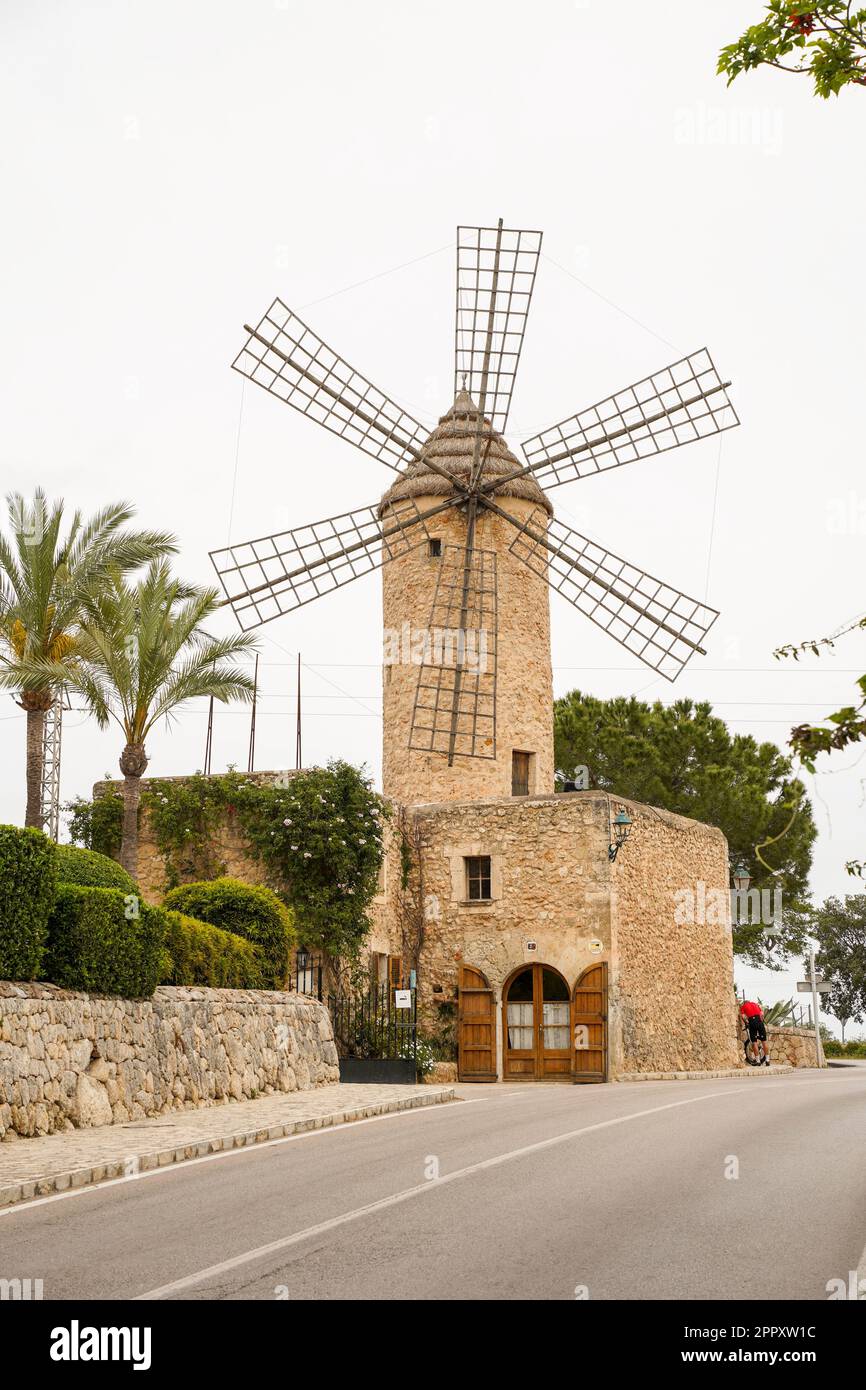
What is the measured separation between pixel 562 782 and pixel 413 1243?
2918cm

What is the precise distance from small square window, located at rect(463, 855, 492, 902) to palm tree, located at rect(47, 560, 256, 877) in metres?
5.34

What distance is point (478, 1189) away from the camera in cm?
888

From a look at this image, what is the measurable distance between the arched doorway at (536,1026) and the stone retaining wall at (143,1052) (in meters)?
4.84

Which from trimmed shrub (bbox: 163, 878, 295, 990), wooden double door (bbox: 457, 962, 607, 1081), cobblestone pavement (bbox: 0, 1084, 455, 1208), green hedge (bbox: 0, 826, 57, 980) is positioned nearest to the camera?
cobblestone pavement (bbox: 0, 1084, 455, 1208)

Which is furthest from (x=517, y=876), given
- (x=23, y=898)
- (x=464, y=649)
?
(x=23, y=898)

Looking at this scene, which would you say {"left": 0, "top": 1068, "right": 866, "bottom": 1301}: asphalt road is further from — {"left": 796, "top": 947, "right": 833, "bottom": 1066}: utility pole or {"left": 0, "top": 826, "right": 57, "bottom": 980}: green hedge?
{"left": 796, "top": 947, "right": 833, "bottom": 1066}: utility pole

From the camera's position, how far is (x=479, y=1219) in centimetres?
773

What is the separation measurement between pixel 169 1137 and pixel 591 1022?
12029 mm

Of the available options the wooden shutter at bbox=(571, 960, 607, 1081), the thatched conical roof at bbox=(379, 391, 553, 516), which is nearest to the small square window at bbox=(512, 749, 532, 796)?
the wooden shutter at bbox=(571, 960, 607, 1081)

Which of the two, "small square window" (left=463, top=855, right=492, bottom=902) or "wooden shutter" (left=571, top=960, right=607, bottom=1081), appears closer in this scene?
"wooden shutter" (left=571, top=960, right=607, bottom=1081)

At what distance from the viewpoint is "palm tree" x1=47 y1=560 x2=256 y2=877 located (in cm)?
2162

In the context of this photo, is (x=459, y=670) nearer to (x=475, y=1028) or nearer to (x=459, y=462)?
(x=459, y=462)
